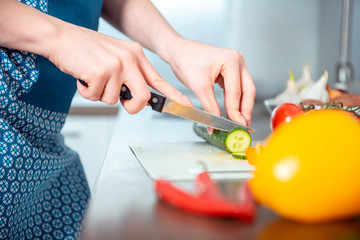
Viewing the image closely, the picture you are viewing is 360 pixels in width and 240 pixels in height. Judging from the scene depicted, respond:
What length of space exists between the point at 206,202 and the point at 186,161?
14.6 inches

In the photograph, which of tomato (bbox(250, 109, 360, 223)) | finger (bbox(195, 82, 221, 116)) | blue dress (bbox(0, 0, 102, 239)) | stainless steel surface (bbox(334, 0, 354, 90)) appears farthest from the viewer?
stainless steel surface (bbox(334, 0, 354, 90))

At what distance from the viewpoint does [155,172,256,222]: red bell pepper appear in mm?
Result: 470

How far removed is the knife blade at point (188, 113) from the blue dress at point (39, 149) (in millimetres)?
258

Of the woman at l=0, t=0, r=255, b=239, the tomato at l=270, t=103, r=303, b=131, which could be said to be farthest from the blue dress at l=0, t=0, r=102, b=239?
the tomato at l=270, t=103, r=303, b=131

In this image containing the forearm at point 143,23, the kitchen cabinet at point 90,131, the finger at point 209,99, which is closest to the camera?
the finger at point 209,99

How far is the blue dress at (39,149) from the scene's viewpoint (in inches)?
34.4

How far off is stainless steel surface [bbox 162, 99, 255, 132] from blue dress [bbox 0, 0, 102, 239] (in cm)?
29

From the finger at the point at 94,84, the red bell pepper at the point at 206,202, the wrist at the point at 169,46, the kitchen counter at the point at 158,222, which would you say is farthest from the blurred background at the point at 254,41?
the red bell pepper at the point at 206,202

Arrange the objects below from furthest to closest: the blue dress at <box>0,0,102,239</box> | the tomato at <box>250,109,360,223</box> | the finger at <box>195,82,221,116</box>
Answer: the finger at <box>195,82,221,116</box> < the blue dress at <box>0,0,102,239</box> < the tomato at <box>250,109,360,223</box>

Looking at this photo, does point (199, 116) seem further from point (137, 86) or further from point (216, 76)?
point (137, 86)

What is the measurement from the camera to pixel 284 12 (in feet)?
9.66

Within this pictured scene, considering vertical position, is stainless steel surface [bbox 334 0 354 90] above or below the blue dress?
below

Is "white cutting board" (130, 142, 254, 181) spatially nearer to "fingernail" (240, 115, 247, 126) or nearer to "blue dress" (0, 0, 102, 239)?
"fingernail" (240, 115, 247, 126)

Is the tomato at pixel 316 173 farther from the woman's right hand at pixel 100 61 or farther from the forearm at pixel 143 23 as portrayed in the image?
the forearm at pixel 143 23
